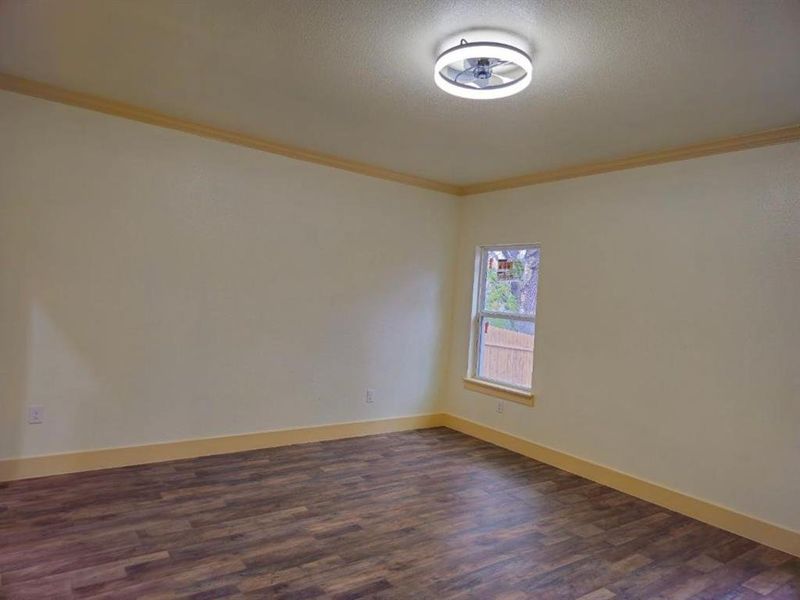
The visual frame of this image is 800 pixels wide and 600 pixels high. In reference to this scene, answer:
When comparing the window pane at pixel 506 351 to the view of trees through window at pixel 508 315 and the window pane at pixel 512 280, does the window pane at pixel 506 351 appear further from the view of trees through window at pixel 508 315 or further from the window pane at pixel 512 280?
the window pane at pixel 512 280

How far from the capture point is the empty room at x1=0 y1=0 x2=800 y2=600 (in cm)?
238

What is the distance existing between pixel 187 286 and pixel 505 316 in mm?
2830

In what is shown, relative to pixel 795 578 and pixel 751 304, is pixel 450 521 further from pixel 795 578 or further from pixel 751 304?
pixel 751 304

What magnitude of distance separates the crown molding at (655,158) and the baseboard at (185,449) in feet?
8.06

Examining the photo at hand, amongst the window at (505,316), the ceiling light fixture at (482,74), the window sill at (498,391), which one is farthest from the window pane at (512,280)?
the ceiling light fixture at (482,74)

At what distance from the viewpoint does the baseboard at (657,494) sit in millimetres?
3031

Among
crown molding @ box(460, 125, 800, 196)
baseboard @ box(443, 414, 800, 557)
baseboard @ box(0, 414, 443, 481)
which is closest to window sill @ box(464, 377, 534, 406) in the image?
baseboard @ box(443, 414, 800, 557)

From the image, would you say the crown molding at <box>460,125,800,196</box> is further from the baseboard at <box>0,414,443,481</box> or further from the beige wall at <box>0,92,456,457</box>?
the baseboard at <box>0,414,443,481</box>

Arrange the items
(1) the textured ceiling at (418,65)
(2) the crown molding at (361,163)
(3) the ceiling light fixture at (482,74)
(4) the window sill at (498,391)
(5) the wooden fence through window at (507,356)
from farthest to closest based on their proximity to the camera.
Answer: (5) the wooden fence through window at (507,356) < (4) the window sill at (498,391) < (2) the crown molding at (361,163) < (3) the ceiling light fixture at (482,74) < (1) the textured ceiling at (418,65)

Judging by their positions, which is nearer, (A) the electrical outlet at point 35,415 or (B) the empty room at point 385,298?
(B) the empty room at point 385,298

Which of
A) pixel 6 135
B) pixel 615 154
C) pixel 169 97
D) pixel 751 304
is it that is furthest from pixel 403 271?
pixel 6 135

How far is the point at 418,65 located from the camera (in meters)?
2.59

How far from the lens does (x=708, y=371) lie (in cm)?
339

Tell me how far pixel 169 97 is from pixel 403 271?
251 cm
